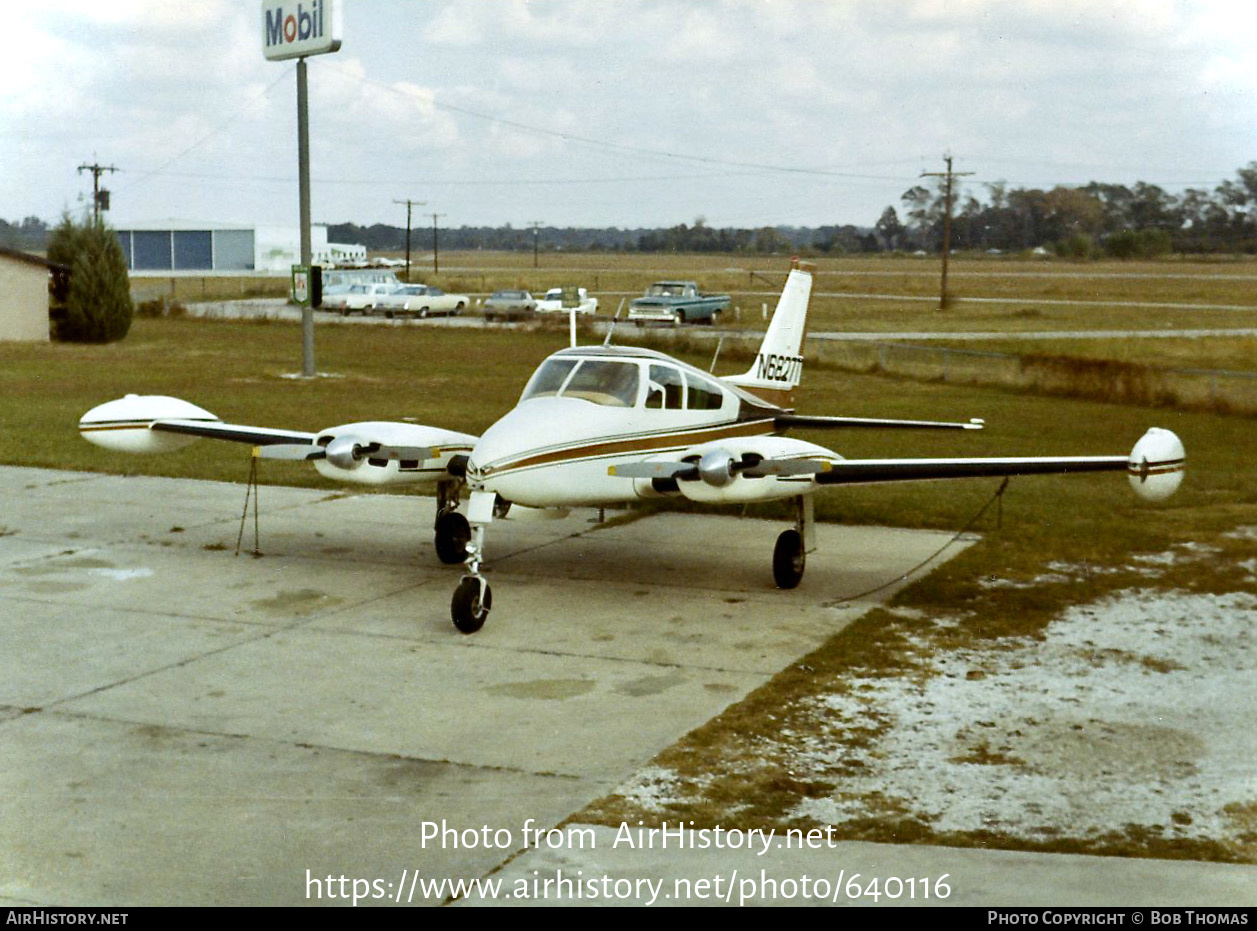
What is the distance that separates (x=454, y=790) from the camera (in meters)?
8.65

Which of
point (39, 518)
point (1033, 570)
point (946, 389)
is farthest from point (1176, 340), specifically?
point (39, 518)

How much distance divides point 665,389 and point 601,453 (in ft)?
4.42

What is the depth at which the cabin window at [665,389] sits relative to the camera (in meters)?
14.4

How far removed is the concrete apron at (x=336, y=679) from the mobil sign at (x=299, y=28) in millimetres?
23260

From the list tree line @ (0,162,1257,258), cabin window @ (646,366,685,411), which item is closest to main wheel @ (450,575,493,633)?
cabin window @ (646,366,685,411)

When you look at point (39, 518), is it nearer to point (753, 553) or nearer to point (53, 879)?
point (753, 553)

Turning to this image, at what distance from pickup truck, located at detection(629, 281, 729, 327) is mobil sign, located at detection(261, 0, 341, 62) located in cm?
2526

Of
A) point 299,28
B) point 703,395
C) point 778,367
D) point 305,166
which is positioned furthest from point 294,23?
point 703,395

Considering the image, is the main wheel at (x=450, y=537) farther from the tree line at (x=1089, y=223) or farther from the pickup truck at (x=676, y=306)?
the tree line at (x=1089, y=223)

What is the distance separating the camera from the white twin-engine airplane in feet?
42.7

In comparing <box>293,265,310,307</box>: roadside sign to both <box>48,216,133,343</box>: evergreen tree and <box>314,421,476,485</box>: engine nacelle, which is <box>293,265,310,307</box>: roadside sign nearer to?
<box>48,216,133,343</box>: evergreen tree

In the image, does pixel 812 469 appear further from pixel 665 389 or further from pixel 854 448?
pixel 854 448

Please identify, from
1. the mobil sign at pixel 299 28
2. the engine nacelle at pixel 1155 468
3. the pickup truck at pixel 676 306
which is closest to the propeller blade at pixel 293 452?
the engine nacelle at pixel 1155 468

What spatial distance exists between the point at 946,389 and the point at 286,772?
3089cm
